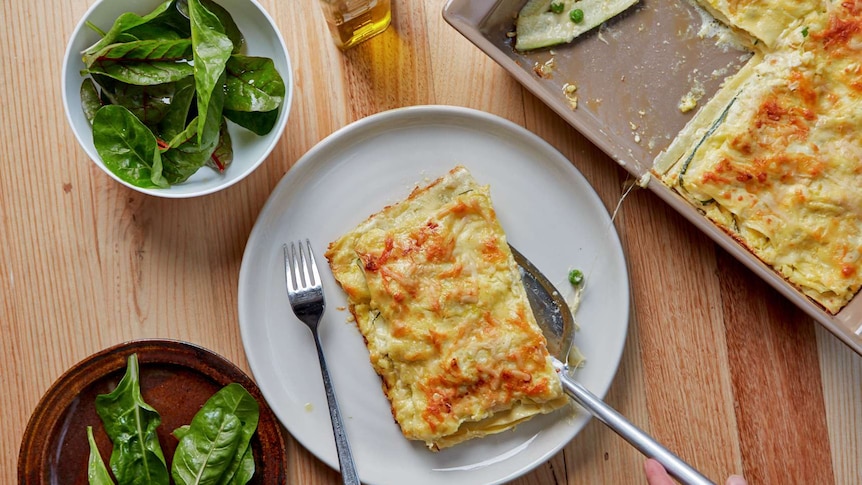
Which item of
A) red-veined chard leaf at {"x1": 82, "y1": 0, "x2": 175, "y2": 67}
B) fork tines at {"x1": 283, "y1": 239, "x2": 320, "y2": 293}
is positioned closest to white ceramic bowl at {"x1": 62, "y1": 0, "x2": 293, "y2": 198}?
red-veined chard leaf at {"x1": 82, "y1": 0, "x2": 175, "y2": 67}

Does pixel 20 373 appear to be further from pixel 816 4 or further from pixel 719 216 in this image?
pixel 816 4

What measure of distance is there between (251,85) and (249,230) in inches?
24.4

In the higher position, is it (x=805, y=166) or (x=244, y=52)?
(x=244, y=52)

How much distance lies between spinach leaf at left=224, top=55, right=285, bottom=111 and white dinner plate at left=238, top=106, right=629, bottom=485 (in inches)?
12.4

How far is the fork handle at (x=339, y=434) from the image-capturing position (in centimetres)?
263

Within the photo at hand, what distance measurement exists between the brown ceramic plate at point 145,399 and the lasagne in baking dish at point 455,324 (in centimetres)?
55

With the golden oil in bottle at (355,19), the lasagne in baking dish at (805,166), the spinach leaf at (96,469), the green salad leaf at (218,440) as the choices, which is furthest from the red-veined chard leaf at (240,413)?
the lasagne in baking dish at (805,166)

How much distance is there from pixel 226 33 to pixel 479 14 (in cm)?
91

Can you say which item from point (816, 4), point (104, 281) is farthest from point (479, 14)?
point (104, 281)

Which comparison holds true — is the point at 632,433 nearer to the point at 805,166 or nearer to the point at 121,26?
the point at 805,166

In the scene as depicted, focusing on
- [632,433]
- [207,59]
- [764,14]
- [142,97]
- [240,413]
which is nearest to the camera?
[207,59]

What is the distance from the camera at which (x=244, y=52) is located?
8.50ft

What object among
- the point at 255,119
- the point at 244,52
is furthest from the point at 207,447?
the point at 244,52

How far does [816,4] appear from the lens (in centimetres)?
267
